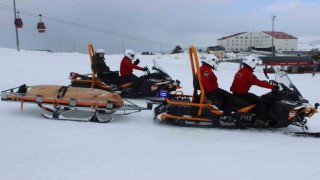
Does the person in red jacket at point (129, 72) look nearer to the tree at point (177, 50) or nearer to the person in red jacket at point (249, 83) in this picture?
the person in red jacket at point (249, 83)

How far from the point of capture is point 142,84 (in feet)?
34.8

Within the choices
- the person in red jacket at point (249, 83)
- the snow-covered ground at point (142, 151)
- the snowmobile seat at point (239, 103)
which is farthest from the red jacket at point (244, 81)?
the snow-covered ground at point (142, 151)

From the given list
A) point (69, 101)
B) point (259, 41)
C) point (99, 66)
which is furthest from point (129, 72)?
point (259, 41)

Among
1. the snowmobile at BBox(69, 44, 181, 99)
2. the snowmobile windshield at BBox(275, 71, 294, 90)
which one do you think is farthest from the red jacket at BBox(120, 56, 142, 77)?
the snowmobile windshield at BBox(275, 71, 294, 90)

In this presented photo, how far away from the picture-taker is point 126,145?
579cm

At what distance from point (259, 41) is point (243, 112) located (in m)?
74.9

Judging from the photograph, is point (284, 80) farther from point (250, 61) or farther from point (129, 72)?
point (129, 72)

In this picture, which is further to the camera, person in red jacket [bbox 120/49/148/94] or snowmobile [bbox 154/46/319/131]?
person in red jacket [bbox 120/49/148/94]

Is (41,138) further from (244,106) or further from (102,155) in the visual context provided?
(244,106)

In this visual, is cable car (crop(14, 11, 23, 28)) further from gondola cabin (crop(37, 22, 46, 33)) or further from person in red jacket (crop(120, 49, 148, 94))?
person in red jacket (crop(120, 49, 148, 94))

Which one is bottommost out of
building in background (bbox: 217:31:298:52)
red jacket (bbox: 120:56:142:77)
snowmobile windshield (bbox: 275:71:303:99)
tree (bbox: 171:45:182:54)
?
snowmobile windshield (bbox: 275:71:303:99)

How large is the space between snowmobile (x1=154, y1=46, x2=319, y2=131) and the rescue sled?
43.1 inches

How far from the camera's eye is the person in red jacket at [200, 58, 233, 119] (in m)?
7.20

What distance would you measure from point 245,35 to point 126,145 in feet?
254
